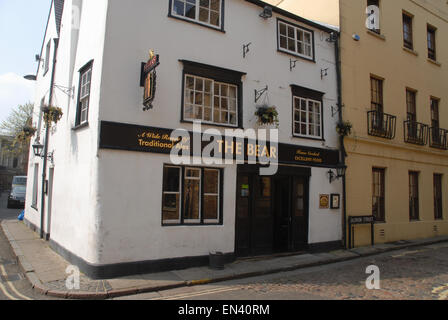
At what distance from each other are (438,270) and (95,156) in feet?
31.8

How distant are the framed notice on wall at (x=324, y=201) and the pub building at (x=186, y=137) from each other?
0.04 m

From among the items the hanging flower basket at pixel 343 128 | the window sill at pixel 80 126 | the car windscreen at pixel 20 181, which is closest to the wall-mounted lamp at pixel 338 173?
the hanging flower basket at pixel 343 128

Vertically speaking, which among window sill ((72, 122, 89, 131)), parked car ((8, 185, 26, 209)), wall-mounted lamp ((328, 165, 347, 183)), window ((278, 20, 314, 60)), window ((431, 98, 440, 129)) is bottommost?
parked car ((8, 185, 26, 209))

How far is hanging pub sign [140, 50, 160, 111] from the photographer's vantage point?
24.3ft

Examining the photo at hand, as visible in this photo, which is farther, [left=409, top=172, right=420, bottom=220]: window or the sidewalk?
[left=409, top=172, right=420, bottom=220]: window

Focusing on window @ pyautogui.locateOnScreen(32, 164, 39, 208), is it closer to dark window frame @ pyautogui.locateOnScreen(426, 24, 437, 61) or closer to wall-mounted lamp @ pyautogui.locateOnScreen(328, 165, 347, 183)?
wall-mounted lamp @ pyautogui.locateOnScreen(328, 165, 347, 183)

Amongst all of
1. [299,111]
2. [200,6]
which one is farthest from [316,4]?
[200,6]

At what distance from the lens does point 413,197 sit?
14789 mm

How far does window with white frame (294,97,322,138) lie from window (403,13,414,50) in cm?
752

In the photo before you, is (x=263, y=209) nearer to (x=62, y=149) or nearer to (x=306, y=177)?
(x=306, y=177)

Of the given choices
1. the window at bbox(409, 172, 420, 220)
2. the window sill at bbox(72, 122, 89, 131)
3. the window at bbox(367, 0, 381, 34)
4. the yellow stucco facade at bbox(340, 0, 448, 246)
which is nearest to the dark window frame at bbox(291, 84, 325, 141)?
the yellow stucco facade at bbox(340, 0, 448, 246)

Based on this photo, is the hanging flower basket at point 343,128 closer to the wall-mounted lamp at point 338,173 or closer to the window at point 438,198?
the wall-mounted lamp at point 338,173

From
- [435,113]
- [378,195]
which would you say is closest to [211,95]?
[378,195]
